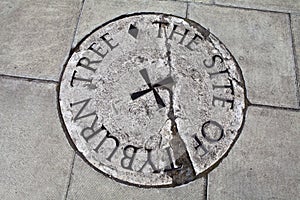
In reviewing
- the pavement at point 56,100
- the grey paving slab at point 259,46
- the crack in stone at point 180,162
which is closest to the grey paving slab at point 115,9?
the pavement at point 56,100

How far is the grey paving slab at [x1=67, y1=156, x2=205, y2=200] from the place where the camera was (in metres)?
2.52

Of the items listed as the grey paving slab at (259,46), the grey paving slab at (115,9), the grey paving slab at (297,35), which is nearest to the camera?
the grey paving slab at (259,46)

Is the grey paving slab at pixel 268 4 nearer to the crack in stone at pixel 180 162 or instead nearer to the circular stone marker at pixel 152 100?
the circular stone marker at pixel 152 100

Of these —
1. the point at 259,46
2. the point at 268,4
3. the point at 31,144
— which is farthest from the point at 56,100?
the point at 268,4

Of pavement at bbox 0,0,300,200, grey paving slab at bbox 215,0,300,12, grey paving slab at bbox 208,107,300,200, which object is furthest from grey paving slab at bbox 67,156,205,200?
grey paving slab at bbox 215,0,300,12

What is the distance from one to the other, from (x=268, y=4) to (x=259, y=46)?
509mm

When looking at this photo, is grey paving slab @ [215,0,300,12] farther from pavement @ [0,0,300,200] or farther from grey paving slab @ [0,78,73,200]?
grey paving slab @ [0,78,73,200]

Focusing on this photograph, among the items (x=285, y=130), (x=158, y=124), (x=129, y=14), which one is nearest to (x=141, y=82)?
(x=158, y=124)

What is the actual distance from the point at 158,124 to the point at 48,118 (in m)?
0.81

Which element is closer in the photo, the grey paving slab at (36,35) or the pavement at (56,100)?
the pavement at (56,100)

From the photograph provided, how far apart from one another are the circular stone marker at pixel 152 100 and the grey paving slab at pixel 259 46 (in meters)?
0.10

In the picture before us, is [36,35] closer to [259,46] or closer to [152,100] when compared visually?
[152,100]

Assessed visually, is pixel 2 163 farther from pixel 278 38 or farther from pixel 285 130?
pixel 278 38

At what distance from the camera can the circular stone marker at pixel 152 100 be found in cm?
262
